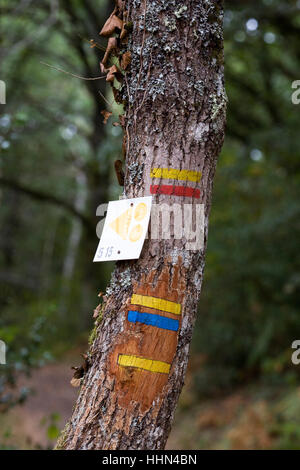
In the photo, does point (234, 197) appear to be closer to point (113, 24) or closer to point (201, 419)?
point (201, 419)

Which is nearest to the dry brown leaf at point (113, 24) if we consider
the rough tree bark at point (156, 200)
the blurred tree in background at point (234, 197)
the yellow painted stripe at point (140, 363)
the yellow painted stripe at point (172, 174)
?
the rough tree bark at point (156, 200)

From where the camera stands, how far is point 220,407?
7332mm

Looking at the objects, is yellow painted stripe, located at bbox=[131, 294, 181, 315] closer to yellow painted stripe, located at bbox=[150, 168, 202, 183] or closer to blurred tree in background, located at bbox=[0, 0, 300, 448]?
yellow painted stripe, located at bbox=[150, 168, 202, 183]

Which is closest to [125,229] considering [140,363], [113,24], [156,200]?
[156,200]

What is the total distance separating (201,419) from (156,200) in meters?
6.21

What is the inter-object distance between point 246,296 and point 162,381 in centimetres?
584

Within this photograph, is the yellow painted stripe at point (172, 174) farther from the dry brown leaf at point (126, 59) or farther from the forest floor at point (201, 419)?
the forest floor at point (201, 419)

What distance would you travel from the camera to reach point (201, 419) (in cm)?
705

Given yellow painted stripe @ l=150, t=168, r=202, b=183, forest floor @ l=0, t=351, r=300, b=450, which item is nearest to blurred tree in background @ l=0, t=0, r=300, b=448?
forest floor @ l=0, t=351, r=300, b=450

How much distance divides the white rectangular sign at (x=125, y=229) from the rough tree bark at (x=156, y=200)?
39 millimetres

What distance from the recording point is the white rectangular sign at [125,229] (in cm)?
161

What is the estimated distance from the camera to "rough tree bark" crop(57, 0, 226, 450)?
1543 mm

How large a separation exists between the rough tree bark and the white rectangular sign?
0.04 m

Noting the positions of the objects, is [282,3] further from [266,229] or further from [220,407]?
[220,407]
